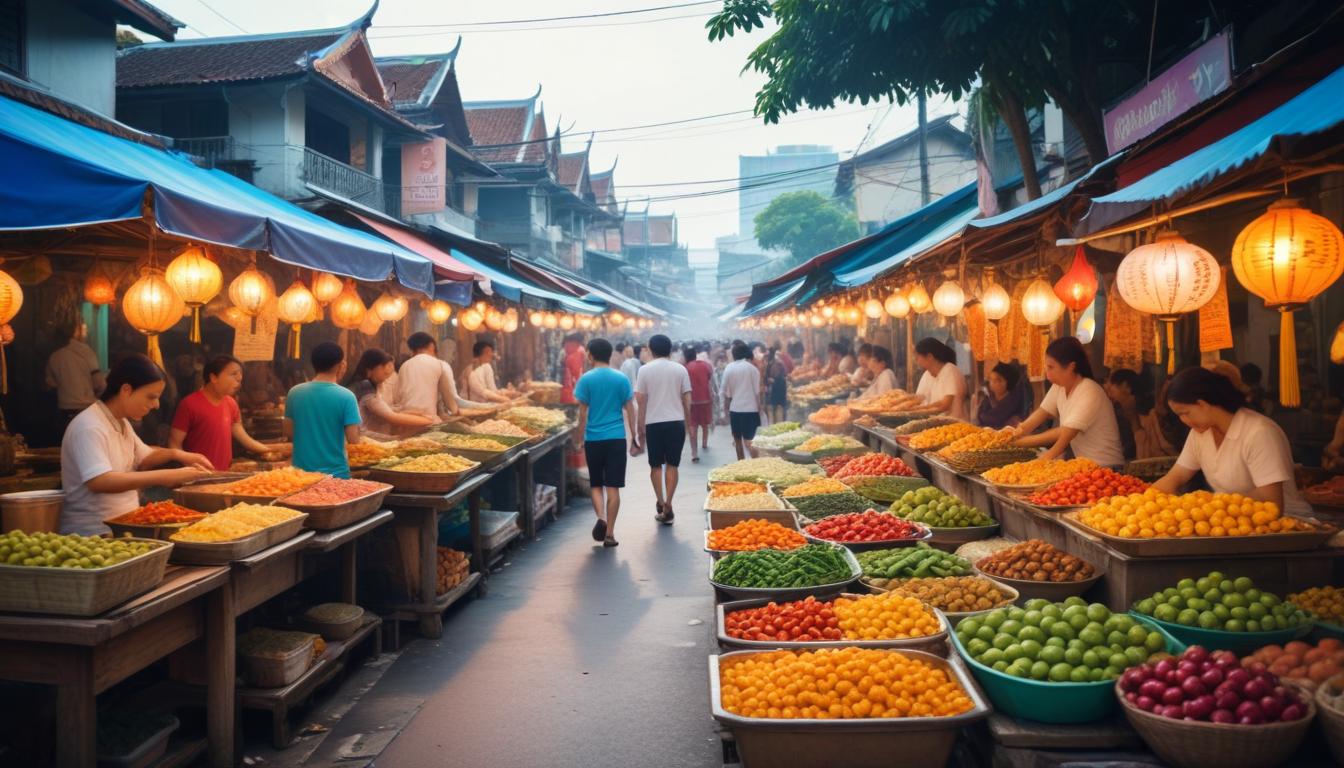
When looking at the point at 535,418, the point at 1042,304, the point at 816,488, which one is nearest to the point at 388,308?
the point at 535,418

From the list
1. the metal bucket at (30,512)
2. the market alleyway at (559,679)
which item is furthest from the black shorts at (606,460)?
the metal bucket at (30,512)

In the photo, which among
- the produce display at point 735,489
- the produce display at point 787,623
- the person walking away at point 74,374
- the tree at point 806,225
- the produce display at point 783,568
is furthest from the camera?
the tree at point 806,225

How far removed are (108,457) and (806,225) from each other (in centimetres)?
4203

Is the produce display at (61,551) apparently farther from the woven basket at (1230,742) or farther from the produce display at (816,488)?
the produce display at (816,488)

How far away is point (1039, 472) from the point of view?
6348 millimetres

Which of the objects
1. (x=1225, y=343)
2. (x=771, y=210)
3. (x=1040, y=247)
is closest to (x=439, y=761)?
(x=1225, y=343)

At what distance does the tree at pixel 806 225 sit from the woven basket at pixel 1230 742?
42.3 meters

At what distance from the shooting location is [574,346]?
1689 centimetres

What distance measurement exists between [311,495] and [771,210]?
137 ft

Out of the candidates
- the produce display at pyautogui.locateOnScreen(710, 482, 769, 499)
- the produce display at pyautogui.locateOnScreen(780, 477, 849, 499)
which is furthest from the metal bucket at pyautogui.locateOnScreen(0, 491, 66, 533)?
the produce display at pyautogui.locateOnScreen(780, 477, 849, 499)

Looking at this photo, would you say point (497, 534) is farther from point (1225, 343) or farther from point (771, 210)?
point (771, 210)

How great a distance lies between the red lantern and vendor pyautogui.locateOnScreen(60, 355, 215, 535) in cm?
620

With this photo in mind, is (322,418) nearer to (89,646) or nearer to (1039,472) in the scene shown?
(89,646)

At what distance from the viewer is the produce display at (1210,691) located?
300cm
